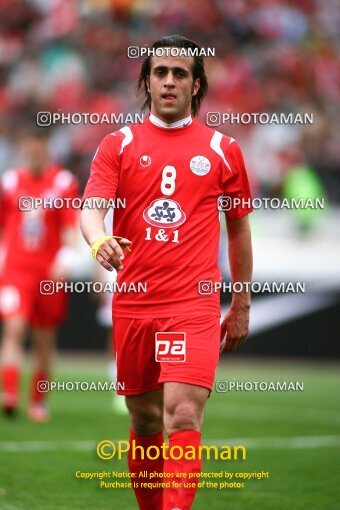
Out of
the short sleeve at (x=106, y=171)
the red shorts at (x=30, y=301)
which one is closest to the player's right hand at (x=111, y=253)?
the short sleeve at (x=106, y=171)

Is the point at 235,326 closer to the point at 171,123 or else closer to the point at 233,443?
the point at 171,123

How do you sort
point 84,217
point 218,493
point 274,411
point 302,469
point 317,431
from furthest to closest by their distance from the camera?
1. point 274,411
2. point 317,431
3. point 302,469
4. point 218,493
5. point 84,217

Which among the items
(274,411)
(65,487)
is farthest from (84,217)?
(274,411)

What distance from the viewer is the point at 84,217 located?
4512 mm

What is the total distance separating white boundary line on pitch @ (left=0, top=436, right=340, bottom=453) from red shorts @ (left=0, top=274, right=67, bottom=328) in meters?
2.14

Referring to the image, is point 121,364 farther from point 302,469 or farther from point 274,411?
point 274,411

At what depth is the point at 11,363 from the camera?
949 cm

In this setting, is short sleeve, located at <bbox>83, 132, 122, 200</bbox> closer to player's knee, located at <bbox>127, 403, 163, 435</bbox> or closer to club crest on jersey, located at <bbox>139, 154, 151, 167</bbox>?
club crest on jersey, located at <bbox>139, 154, 151, 167</bbox>

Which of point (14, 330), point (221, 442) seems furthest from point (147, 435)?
point (14, 330)

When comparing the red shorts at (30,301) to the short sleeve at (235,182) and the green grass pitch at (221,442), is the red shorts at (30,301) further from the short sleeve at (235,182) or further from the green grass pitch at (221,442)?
the short sleeve at (235,182)

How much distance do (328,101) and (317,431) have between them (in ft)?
28.4

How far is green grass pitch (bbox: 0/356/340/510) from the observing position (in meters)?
5.71

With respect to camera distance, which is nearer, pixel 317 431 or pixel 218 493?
pixel 218 493

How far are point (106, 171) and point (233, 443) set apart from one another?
13.0 feet
